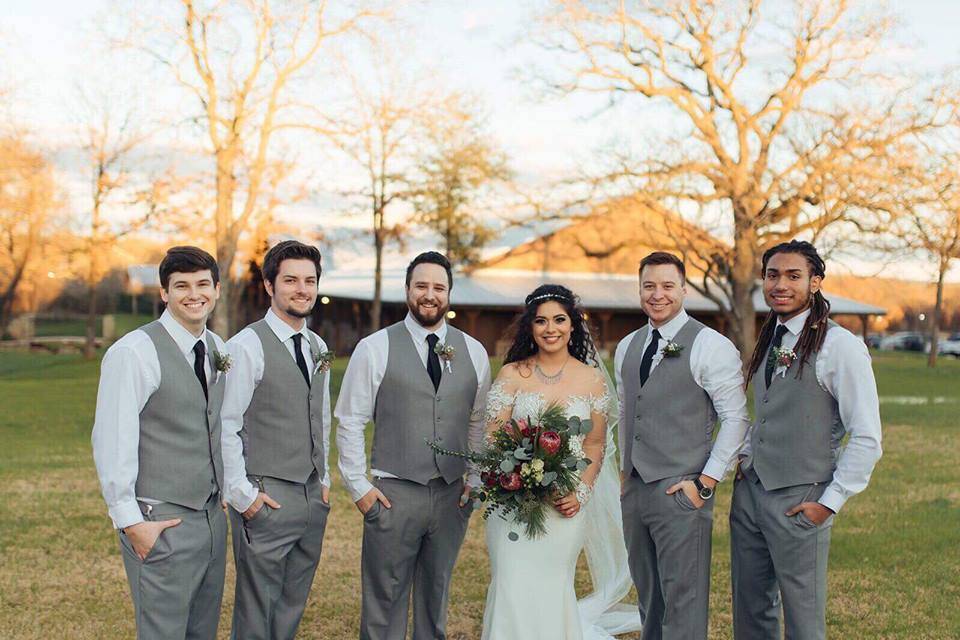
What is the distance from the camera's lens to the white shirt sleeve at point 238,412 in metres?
4.98

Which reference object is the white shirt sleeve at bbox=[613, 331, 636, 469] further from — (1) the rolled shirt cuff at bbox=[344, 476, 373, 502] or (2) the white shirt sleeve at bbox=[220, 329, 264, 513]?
(2) the white shirt sleeve at bbox=[220, 329, 264, 513]

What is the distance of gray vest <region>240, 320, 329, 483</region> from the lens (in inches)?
201

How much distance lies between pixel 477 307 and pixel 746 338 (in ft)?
47.9

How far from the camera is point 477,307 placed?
40.6 metres

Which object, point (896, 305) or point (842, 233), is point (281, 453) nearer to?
point (842, 233)

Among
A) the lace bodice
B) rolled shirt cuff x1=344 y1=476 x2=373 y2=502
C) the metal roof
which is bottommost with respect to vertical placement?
rolled shirt cuff x1=344 y1=476 x2=373 y2=502

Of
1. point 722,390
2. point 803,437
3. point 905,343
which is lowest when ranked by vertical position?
point 905,343

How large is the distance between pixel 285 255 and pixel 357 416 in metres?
1.01

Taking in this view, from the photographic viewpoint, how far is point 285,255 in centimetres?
525

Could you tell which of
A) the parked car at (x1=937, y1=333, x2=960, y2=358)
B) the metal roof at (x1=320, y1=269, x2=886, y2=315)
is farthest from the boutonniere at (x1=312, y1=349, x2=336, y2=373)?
the parked car at (x1=937, y1=333, x2=960, y2=358)

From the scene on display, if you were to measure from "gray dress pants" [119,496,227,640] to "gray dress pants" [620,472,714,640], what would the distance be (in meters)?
2.36

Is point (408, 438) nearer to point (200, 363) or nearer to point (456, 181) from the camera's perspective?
point (200, 363)

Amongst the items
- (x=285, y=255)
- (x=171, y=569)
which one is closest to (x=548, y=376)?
(x=285, y=255)

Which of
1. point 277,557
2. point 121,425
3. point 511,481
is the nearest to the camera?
point 121,425
